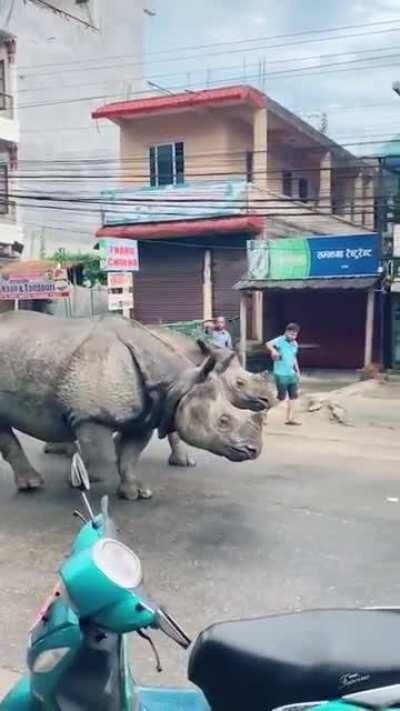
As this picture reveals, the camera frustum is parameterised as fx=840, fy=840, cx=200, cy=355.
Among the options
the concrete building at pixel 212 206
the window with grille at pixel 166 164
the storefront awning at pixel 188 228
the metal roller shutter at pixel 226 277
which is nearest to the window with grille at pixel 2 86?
the concrete building at pixel 212 206

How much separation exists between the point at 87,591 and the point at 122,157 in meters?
25.1

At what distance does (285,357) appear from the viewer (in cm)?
1257

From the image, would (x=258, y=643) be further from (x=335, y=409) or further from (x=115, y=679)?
(x=335, y=409)

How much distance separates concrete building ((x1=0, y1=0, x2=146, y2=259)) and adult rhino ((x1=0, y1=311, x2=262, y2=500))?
21.9 m

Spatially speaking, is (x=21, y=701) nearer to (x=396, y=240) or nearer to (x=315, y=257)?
(x=396, y=240)

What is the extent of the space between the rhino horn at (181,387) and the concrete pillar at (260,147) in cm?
1727

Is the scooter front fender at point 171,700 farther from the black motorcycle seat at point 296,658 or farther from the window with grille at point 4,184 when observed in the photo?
the window with grille at point 4,184

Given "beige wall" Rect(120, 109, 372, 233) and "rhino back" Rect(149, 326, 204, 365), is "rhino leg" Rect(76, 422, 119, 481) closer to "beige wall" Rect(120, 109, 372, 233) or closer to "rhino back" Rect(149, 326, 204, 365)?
"rhino back" Rect(149, 326, 204, 365)

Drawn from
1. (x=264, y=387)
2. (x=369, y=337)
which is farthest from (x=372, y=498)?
(x=369, y=337)

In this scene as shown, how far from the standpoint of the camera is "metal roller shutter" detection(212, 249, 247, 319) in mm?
23438

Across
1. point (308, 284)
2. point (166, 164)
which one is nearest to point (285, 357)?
point (308, 284)

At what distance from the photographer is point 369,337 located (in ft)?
63.8

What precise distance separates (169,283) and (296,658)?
74.8 ft

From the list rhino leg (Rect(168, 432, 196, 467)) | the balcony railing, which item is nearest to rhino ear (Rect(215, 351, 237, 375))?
rhino leg (Rect(168, 432, 196, 467))
